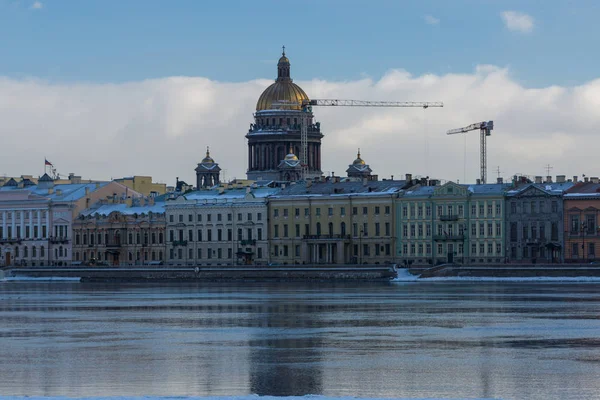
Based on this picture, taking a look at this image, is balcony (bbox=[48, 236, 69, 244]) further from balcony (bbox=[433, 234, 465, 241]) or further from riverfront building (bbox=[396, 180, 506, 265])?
balcony (bbox=[433, 234, 465, 241])

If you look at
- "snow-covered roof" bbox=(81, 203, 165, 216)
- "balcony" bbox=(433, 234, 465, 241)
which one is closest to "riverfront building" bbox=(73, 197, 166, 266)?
"snow-covered roof" bbox=(81, 203, 165, 216)

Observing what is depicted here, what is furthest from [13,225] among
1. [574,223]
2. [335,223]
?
[574,223]

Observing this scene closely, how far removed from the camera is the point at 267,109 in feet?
563

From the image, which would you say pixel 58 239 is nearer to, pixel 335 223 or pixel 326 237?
pixel 326 237

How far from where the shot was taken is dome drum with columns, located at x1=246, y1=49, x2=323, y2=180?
169 meters

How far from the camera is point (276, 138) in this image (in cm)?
16938

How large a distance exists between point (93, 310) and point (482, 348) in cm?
2679

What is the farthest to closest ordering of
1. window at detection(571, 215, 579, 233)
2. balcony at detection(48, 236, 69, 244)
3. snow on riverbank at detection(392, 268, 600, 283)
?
balcony at detection(48, 236, 69, 244)
window at detection(571, 215, 579, 233)
snow on riverbank at detection(392, 268, 600, 283)

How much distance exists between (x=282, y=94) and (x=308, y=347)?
130 metres

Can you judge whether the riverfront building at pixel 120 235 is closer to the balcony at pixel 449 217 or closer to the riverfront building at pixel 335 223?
the riverfront building at pixel 335 223

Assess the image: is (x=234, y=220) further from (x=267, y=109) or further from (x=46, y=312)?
(x=46, y=312)

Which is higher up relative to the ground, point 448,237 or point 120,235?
point 120,235

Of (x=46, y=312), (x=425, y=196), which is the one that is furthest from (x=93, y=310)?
(x=425, y=196)

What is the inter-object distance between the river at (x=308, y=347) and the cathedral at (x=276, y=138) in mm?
92896
